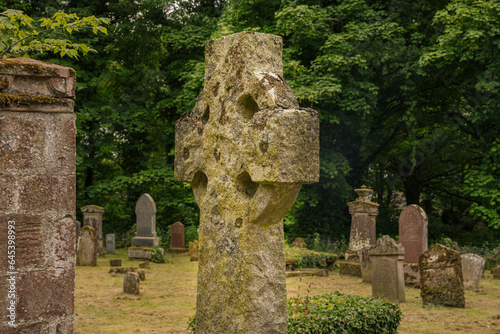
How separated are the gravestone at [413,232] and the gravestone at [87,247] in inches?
385

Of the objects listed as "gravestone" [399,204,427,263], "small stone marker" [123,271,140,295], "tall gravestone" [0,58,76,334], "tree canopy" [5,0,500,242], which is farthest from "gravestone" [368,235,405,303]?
"tall gravestone" [0,58,76,334]

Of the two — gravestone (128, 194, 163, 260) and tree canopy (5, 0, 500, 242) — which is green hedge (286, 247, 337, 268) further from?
gravestone (128, 194, 163, 260)

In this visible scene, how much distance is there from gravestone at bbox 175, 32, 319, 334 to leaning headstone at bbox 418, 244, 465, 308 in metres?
6.54

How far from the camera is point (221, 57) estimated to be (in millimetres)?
5430

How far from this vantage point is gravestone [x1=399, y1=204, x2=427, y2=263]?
46.3ft

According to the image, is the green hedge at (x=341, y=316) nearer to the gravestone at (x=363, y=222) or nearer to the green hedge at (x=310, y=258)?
the green hedge at (x=310, y=258)

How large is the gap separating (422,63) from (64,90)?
16.8 m

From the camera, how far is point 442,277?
34.6 feet

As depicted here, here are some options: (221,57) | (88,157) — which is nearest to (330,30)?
(88,157)

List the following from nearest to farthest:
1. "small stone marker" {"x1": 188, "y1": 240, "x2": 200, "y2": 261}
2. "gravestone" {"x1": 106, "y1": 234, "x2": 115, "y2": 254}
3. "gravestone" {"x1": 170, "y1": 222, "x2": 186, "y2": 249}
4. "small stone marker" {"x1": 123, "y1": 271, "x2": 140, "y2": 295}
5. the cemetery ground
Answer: the cemetery ground, "small stone marker" {"x1": 123, "y1": 271, "x2": 140, "y2": 295}, "small stone marker" {"x1": 188, "y1": 240, "x2": 200, "y2": 261}, "gravestone" {"x1": 106, "y1": 234, "x2": 115, "y2": 254}, "gravestone" {"x1": 170, "y1": 222, "x2": 186, "y2": 249}

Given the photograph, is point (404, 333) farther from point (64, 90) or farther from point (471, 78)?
point (471, 78)

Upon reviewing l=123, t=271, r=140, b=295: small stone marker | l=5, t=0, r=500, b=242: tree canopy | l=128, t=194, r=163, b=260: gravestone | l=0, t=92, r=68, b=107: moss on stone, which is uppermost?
l=5, t=0, r=500, b=242: tree canopy

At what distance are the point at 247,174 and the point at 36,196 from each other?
2.23m

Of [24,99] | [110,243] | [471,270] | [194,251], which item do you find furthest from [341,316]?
[110,243]
